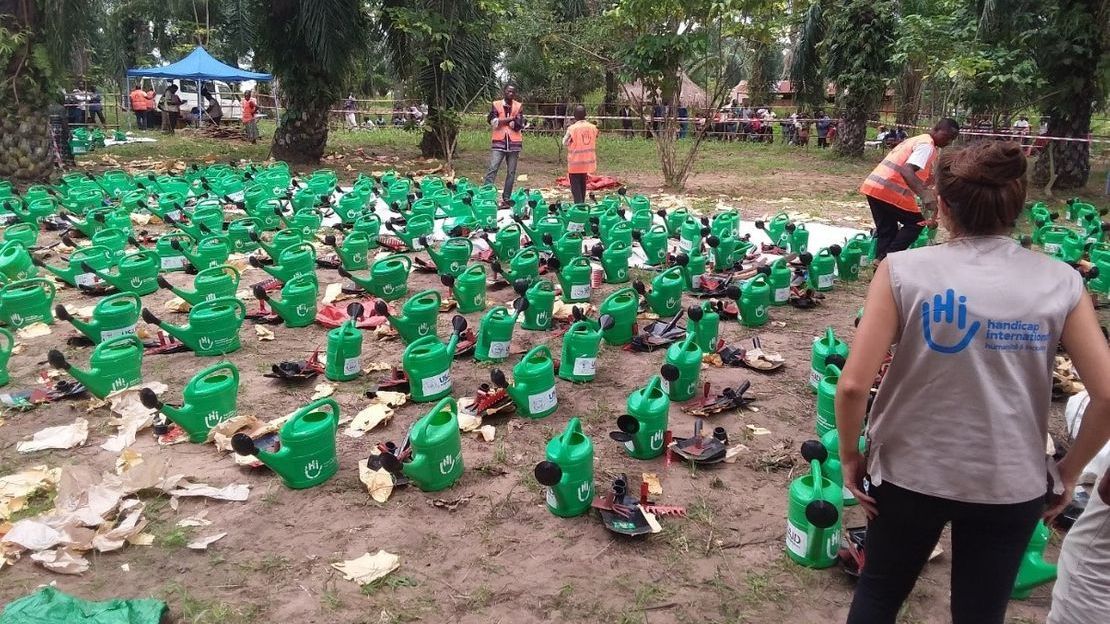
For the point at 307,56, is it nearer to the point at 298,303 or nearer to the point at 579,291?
the point at 298,303

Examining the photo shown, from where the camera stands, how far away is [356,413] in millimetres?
3889

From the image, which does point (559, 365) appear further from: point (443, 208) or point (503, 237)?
point (443, 208)

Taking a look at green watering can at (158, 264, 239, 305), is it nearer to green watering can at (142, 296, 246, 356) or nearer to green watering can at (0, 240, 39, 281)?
green watering can at (142, 296, 246, 356)

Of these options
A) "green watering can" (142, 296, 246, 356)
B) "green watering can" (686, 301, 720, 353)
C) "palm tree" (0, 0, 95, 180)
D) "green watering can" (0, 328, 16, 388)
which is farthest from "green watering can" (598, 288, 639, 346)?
"palm tree" (0, 0, 95, 180)

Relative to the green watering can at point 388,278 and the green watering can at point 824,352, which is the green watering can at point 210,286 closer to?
the green watering can at point 388,278

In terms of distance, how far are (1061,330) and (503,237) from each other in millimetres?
5298

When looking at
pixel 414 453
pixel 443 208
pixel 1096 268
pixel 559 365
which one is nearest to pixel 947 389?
pixel 414 453

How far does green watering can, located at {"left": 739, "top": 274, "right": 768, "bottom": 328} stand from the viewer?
16.8 feet

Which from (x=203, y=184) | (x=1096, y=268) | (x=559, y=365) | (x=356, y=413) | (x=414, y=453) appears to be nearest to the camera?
(x=414, y=453)

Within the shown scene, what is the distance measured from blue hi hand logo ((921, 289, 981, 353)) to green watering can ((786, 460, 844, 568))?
1064 mm

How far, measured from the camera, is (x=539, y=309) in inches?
197

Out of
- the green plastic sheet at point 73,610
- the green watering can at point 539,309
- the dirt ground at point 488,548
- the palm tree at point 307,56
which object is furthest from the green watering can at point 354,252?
the palm tree at point 307,56

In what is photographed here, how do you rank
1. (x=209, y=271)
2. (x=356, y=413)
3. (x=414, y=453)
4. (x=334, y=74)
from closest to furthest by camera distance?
1. (x=414, y=453)
2. (x=356, y=413)
3. (x=209, y=271)
4. (x=334, y=74)

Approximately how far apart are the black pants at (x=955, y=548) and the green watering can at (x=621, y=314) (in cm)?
291
